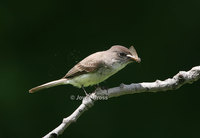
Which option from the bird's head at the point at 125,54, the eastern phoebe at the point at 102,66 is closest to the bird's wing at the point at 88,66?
the eastern phoebe at the point at 102,66

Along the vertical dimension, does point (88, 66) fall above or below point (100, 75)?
above

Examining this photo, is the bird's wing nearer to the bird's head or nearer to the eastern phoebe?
the eastern phoebe

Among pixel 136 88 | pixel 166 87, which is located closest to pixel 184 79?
pixel 166 87

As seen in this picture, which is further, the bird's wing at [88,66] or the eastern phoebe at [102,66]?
the bird's wing at [88,66]

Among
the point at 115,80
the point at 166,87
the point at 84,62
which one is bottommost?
the point at 166,87

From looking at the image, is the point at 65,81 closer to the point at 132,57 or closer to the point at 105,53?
the point at 105,53

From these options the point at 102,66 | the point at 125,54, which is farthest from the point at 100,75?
the point at 125,54

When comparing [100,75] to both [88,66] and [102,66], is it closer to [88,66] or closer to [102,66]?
[102,66]

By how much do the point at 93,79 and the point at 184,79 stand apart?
3.68 ft

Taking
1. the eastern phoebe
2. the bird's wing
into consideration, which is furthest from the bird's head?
the bird's wing

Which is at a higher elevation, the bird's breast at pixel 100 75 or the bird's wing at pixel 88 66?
the bird's wing at pixel 88 66

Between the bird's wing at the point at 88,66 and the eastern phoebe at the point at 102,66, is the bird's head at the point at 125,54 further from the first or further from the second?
the bird's wing at the point at 88,66

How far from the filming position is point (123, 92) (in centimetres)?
305

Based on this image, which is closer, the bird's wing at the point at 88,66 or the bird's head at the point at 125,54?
the bird's head at the point at 125,54
